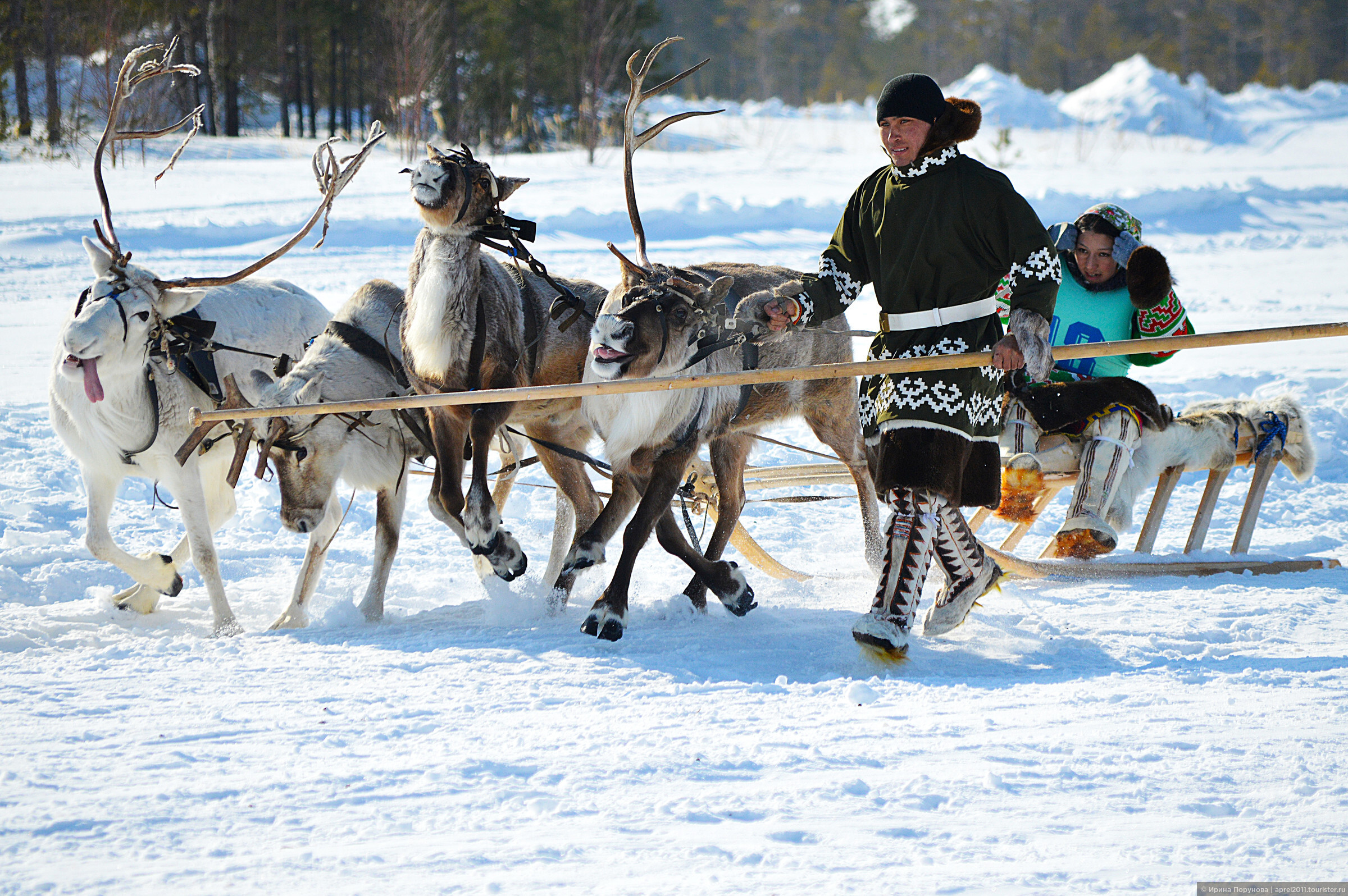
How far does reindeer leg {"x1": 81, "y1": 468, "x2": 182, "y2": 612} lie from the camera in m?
5.19

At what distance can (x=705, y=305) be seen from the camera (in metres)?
4.57

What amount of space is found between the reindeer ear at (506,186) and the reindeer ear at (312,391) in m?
1.09

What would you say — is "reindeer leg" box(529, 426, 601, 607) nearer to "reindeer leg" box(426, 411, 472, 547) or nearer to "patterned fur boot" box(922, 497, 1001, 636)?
"reindeer leg" box(426, 411, 472, 547)

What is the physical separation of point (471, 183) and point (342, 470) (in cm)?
145

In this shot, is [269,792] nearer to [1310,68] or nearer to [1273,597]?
[1273,597]

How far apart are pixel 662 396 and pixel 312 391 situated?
1.57 meters

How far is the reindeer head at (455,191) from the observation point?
468 centimetres

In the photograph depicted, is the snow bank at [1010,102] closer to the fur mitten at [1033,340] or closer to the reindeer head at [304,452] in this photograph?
the reindeer head at [304,452]

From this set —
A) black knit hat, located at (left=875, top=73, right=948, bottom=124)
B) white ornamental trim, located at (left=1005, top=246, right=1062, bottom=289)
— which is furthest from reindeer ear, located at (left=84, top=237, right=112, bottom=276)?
white ornamental trim, located at (left=1005, top=246, right=1062, bottom=289)

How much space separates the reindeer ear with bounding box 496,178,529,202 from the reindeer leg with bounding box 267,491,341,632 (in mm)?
1572

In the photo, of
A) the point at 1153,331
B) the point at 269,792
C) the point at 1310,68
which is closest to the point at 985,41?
the point at 1310,68

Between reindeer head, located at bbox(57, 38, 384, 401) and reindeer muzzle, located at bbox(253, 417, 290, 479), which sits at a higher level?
reindeer head, located at bbox(57, 38, 384, 401)

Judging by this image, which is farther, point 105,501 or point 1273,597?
point 105,501

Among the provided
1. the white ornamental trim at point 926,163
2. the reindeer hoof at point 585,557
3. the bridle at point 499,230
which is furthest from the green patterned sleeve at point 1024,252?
the bridle at point 499,230
